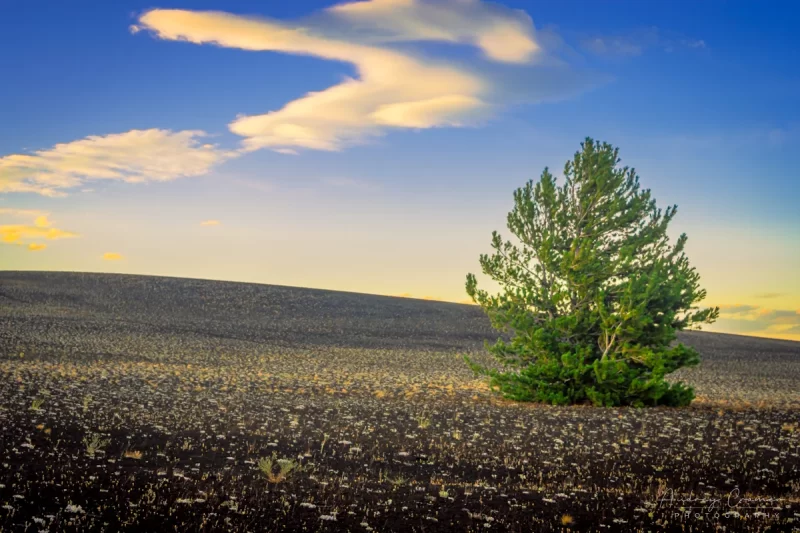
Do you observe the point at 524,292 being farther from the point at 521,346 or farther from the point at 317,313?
the point at 317,313

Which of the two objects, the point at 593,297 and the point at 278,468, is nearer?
the point at 278,468

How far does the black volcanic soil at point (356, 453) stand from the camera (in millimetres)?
10938

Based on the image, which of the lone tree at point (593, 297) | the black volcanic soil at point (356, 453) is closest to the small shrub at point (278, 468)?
the black volcanic soil at point (356, 453)

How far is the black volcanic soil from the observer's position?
35.9ft

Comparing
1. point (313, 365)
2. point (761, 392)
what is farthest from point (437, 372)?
point (761, 392)

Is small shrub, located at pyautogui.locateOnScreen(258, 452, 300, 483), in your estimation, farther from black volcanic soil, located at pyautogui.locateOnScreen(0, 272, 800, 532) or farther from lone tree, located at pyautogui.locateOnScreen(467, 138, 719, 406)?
lone tree, located at pyautogui.locateOnScreen(467, 138, 719, 406)

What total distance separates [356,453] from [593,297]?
13.5m

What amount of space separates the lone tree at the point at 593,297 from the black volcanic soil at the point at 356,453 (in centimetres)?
142

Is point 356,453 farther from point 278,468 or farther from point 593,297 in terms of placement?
point 593,297

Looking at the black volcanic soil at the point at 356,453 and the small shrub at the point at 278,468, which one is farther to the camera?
the small shrub at the point at 278,468

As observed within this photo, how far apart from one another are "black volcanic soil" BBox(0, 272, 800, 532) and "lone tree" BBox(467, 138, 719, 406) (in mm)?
1421

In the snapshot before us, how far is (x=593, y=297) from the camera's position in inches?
1021

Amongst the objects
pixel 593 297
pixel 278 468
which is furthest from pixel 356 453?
pixel 593 297

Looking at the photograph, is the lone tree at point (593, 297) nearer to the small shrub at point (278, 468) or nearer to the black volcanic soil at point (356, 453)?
the black volcanic soil at point (356, 453)
